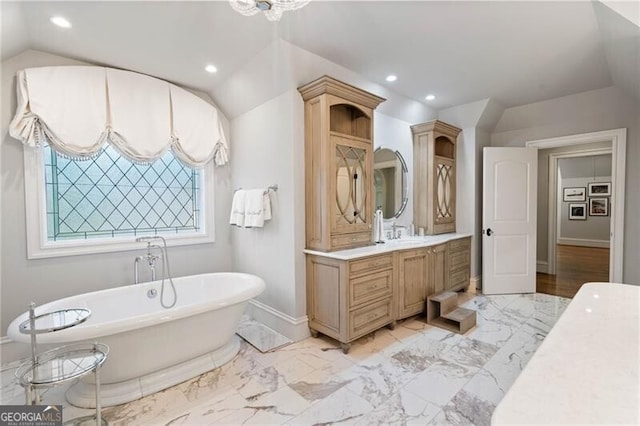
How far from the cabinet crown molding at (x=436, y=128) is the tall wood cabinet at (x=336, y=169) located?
1257 millimetres

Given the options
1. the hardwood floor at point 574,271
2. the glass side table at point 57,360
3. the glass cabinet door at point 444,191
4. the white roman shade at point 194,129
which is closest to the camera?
the glass side table at point 57,360

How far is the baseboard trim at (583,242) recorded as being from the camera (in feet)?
23.5

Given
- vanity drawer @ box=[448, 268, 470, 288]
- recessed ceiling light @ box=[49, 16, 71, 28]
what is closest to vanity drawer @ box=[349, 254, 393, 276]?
vanity drawer @ box=[448, 268, 470, 288]

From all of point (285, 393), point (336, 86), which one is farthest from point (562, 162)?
point (285, 393)

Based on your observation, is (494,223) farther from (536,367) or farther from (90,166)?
(90,166)

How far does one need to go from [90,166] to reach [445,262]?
403 cm

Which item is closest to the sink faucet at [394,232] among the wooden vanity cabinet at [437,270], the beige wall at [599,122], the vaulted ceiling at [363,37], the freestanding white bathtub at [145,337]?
the wooden vanity cabinet at [437,270]

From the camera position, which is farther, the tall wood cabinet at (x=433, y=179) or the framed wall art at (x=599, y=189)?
the framed wall art at (x=599, y=189)

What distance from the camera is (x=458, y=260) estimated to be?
3965 millimetres

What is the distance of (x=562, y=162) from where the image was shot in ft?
25.0

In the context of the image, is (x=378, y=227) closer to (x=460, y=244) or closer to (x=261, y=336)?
(x=460, y=244)

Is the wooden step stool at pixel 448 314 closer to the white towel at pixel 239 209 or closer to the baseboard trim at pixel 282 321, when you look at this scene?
the baseboard trim at pixel 282 321

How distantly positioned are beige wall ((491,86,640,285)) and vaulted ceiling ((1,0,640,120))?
16.1 inches

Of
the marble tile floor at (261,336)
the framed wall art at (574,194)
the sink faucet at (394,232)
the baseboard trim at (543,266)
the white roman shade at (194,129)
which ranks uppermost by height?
the white roman shade at (194,129)
